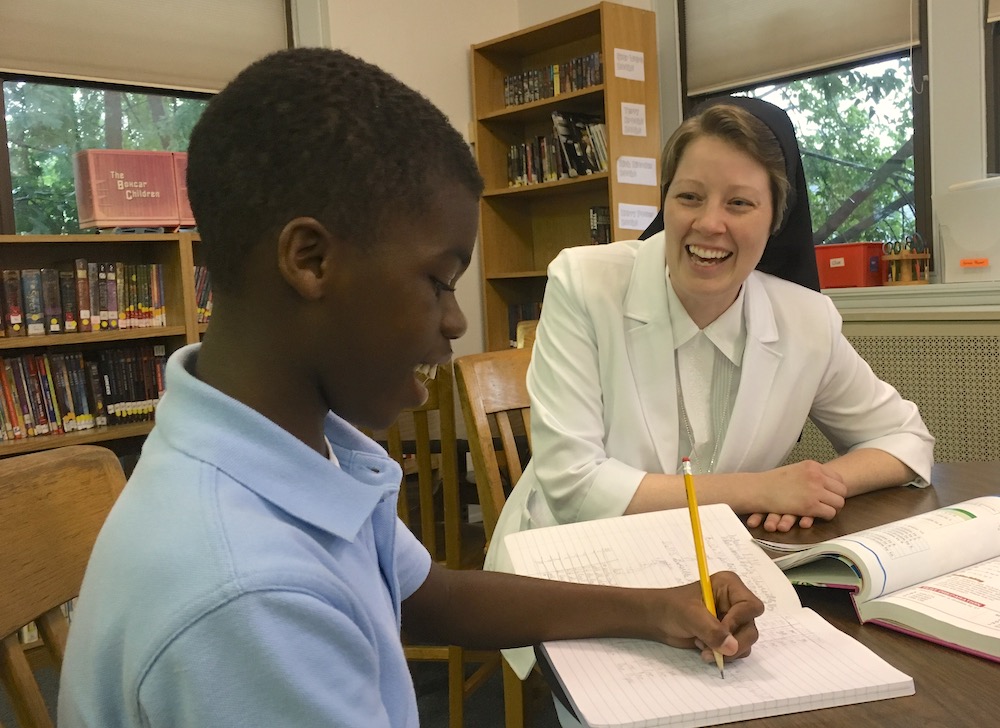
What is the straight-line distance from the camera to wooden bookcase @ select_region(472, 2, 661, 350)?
358 cm

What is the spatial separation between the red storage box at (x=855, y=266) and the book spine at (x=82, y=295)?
2.60m

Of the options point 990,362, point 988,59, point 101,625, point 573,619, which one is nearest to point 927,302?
point 990,362

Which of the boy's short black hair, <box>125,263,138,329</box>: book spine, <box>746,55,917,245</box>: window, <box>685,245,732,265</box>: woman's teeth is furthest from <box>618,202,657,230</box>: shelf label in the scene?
the boy's short black hair

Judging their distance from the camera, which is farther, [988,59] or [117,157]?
[117,157]

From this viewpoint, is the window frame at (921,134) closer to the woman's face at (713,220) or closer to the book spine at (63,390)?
the woman's face at (713,220)

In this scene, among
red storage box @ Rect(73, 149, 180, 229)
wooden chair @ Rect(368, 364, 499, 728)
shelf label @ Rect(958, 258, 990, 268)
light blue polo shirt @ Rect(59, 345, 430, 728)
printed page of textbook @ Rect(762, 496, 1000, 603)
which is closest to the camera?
light blue polo shirt @ Rect(59, 345, 430, 728)

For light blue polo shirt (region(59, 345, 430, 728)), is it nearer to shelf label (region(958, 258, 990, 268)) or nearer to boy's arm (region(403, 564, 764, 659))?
boy's arm (region(403, 564, 764, 659))

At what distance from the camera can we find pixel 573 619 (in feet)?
2.57

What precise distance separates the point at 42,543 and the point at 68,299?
256 centimetres

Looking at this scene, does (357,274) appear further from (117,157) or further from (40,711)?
(117,157)

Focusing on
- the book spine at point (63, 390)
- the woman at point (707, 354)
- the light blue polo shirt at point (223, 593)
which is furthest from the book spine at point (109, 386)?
the light blue polo shirt at point (223, 593)

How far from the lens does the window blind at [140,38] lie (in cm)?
317

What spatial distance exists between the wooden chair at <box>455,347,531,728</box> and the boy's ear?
103cm

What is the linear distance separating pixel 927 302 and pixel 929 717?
2355 millimetres
